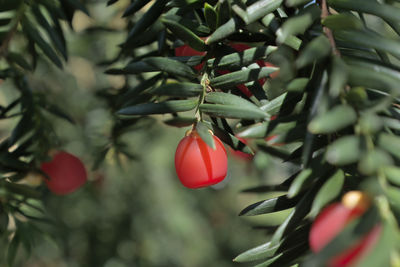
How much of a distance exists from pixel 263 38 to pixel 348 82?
0.16 m

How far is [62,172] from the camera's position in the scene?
77 cm

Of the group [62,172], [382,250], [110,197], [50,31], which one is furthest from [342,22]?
[110,197]

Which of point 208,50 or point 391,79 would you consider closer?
point 391,79

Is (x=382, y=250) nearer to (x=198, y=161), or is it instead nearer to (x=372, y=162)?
(x=372, y=162)

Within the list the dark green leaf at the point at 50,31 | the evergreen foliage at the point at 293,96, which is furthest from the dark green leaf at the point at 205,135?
the dark green leaf at the point at 50,31

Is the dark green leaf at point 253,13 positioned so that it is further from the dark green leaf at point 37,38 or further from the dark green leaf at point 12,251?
the dark green leaf at point 12,251

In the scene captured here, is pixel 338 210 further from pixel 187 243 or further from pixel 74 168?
pixel 187 243

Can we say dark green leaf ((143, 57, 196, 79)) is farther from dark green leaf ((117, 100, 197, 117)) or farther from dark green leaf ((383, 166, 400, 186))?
dark green leaf ((383, 166, 400, 186))

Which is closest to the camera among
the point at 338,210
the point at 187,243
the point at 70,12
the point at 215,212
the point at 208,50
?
the point at 338,210

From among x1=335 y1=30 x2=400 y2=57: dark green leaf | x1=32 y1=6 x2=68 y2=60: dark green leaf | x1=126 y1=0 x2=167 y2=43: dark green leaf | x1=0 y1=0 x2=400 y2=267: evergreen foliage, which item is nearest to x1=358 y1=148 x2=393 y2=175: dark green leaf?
x1=0 y1=0 x2=400 y2=267: evergreen foliage

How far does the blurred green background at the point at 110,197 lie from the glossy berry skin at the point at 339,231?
84 centimetres

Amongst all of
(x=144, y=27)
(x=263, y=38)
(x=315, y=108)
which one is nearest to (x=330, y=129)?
(x=315, y=108)

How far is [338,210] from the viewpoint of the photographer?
30 cm

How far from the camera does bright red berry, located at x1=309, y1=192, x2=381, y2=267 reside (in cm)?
27
